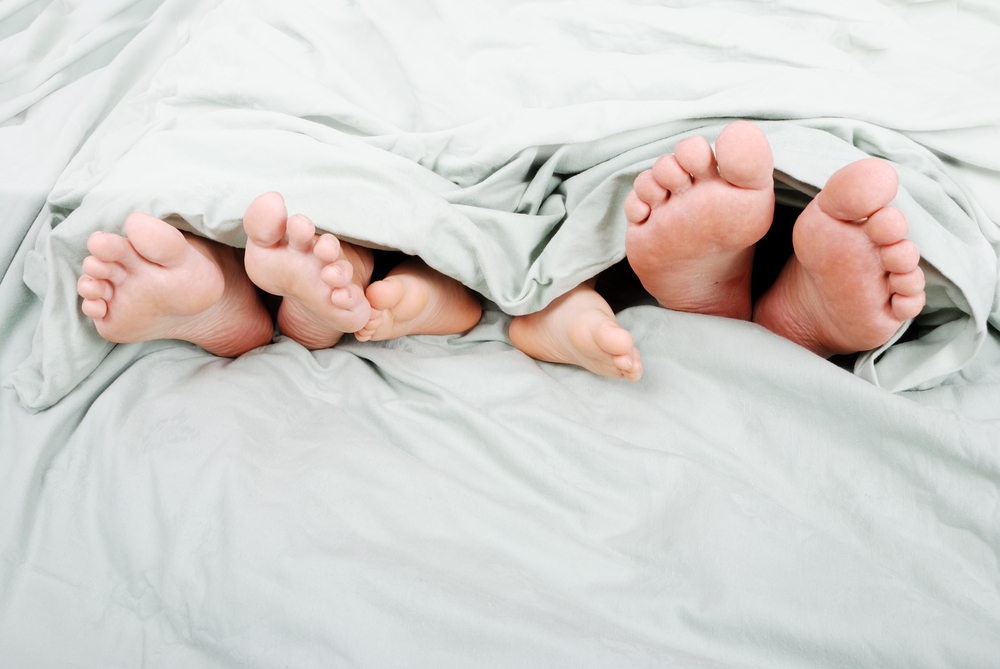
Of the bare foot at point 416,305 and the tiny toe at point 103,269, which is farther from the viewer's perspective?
the bare foot at point 416,305

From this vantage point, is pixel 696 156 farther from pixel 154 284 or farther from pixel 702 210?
pixel 154 284

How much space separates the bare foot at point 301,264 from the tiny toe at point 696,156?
333 millimetres

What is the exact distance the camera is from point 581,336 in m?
0.65

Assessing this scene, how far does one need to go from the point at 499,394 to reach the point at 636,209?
25 centimetres

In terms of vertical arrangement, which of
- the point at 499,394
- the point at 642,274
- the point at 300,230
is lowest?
the point at 499,394

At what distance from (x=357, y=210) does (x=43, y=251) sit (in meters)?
0.39

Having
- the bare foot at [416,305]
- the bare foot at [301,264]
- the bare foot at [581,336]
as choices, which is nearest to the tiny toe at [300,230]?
the bare foot at [301,264]

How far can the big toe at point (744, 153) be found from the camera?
20.3 inches

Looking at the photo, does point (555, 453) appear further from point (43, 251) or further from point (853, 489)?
point (43, 251)

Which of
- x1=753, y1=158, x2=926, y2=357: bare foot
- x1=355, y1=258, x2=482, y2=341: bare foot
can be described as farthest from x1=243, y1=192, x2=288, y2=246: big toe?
x1=753, y1=158, x2=926, y2=357: bare foot

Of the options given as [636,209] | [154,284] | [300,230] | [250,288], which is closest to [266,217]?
[300,230]

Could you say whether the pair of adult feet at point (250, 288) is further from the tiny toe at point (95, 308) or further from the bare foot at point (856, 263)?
the bare foot at point (856, 263)

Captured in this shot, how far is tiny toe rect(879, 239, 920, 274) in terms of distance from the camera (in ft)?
1.66

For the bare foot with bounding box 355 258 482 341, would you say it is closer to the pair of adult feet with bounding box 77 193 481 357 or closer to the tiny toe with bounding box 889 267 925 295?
the pair of adult feet with bounding box 77 193 481 357
